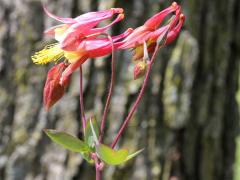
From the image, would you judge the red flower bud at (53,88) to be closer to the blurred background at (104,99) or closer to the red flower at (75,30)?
the red flower at (75,30)

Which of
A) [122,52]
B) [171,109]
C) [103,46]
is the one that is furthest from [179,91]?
[103,46]

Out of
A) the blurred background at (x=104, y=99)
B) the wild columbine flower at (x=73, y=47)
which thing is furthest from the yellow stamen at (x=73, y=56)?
the blurred background at (x=104, y=99)

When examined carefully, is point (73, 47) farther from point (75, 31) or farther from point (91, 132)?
point (91, 132)

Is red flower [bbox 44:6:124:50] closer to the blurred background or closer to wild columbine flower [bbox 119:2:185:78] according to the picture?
wild columbine flower [bbox 119:2:185:78]

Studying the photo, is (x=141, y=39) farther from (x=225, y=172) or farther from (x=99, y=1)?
(x=225, y=172)

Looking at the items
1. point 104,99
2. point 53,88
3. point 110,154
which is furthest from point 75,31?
point 104,99
